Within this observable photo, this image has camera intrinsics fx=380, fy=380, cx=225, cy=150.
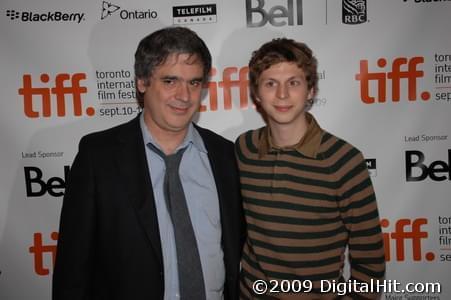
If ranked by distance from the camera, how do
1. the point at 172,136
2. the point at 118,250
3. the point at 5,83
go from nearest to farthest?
the point at 118,250 < the point at 172,136 < the point at 5,83

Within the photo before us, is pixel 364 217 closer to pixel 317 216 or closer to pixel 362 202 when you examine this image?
pixel 362 202

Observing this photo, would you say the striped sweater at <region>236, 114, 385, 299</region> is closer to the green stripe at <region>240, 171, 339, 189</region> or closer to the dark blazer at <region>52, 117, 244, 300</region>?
the green stripe at <region>240, 171, 339, 189</region>

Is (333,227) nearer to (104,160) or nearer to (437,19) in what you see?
(104,160)

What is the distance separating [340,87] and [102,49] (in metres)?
1.36

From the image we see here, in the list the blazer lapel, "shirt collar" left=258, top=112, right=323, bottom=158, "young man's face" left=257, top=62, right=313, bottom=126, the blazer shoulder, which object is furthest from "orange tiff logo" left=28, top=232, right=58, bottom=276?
"young man's face" left=257, top=62, right=313, bottom=126

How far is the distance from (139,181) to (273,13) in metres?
1.25

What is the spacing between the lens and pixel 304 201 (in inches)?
60.3

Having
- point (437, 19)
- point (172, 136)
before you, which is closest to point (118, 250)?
point (172, 136)

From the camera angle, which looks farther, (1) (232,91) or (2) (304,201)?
(1) (232,91)

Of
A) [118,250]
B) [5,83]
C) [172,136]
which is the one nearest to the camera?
[118,250]

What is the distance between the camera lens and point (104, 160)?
1.48m

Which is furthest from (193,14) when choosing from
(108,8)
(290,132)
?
(290,132)

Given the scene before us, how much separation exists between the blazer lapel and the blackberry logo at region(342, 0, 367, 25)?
4.47 feet

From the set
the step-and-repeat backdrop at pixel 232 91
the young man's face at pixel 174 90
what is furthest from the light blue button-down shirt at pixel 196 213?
the step-and-repeat backdrop at pixel 232 91
